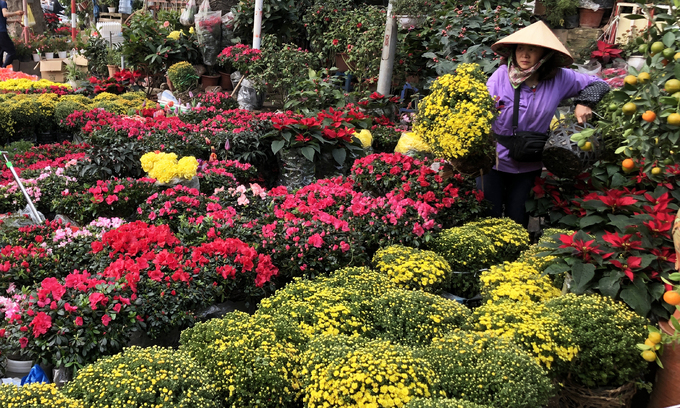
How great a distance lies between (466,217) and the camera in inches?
166

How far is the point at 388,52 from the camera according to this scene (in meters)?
7.21

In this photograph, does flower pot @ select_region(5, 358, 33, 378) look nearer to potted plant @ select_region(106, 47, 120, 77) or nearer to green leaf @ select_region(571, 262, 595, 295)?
green leaf @ select_region(571, 262, 595, 295)

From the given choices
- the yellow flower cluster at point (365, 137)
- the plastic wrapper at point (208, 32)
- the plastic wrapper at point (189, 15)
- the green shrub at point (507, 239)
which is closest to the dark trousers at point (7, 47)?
the plastic wrapper at point (189, 15)

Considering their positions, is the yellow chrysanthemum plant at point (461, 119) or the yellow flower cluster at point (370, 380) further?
the yellow chrysanthemum plant at point (461, 119)

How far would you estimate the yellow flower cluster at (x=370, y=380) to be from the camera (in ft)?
6.42

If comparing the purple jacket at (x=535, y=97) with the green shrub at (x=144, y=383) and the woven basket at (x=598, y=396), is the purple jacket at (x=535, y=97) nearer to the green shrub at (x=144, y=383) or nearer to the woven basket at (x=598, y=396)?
the woven basket at (x=598, y=396)

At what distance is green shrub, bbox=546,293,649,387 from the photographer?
2445 mm

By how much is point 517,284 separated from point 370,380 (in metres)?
1.48

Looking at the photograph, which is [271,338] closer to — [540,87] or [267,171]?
[540,87]

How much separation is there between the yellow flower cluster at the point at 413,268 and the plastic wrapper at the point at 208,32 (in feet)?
27.2

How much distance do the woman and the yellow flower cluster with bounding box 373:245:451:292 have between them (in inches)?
44.0

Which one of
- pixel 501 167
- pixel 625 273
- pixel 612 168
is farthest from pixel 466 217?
pixel 625 273

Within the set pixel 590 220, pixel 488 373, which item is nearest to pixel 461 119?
pixel 590 220

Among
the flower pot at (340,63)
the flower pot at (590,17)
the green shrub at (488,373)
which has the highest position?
the flower pot at (590,17)
